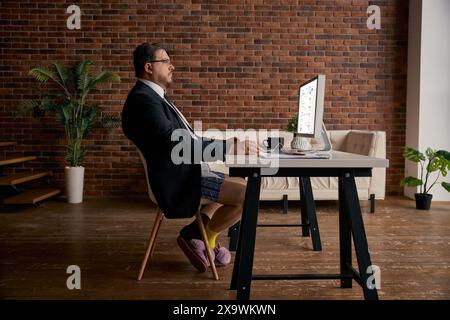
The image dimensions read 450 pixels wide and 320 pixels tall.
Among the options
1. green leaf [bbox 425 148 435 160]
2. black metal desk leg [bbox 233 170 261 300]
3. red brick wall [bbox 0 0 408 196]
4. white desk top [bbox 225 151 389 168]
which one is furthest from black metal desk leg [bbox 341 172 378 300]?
red brick wall [bbox 0 0 408 196]

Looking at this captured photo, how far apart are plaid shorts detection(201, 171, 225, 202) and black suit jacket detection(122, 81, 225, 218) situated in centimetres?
8

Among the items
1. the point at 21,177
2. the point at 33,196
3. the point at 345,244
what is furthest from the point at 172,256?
the point at 21,177

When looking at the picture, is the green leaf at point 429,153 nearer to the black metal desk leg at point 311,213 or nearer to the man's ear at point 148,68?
the black metal desk leg at point 311,213

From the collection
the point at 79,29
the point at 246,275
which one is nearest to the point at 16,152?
the point at 79,29

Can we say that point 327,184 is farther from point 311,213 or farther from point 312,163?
point 312,163

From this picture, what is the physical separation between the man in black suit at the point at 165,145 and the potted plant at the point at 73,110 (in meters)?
2.81

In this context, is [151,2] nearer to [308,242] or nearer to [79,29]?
[79,29]

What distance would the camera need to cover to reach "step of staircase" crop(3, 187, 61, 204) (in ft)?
14.3

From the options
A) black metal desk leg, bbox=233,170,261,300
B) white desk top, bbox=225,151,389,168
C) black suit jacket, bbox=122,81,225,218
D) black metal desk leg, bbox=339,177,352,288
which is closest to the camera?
white desk top, bbox=225,151,389,168

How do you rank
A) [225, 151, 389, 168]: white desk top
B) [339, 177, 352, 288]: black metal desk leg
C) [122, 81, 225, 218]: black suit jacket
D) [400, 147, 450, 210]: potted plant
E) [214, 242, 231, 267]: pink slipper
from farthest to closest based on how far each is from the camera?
1. [400, 147, 450, 210]: potted plant
2. [214, 242, 231, 267]: pink slipper
3. [339, 177, 352, 288]: black metal desk leg
4. [122, 81, 225, 218]: black suit jacket
5. [225, 151, 389, 168]: white desk top

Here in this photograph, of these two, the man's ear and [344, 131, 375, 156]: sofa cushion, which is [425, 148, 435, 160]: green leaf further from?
the man's ear

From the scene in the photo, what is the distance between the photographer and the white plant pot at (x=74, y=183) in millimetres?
4867

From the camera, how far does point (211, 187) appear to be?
7.43 feet

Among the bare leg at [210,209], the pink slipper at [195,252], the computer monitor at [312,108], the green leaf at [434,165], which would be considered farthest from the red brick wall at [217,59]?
the pink slipper at [195,252]
